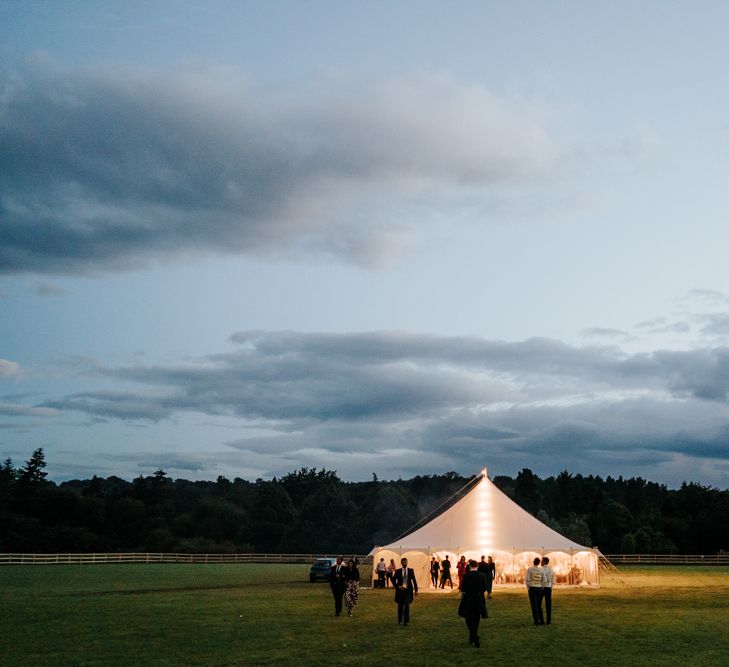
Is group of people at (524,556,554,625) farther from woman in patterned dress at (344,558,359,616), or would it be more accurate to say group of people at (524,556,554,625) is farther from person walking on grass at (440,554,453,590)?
person walking on grass at (440,554,453,590)

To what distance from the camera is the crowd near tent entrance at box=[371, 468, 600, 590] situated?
120ft

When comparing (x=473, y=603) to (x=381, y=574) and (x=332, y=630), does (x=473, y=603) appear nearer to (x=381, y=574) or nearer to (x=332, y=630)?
(x=332, y=630)

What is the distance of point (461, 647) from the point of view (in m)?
15.7

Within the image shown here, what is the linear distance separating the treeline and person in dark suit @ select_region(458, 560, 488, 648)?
62.7 meters

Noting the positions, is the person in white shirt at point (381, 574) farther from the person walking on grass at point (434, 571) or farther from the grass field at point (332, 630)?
the grass field at point (332, 630)

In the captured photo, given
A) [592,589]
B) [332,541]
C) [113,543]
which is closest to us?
[592,589]

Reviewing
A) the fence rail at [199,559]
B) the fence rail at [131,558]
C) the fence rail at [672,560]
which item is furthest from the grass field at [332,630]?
the fence rail at [672,560]

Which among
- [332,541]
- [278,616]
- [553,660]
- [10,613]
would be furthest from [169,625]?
[332,541]

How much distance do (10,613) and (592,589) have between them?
23462 mm

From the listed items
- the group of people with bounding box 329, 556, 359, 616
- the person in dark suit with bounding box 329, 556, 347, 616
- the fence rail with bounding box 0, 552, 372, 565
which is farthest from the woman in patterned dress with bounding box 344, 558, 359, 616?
the fence rail with bounding box 0, 552, 372, 565

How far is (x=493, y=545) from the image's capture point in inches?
1443

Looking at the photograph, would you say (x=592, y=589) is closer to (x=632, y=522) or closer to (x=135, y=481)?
(x=632, y=522)

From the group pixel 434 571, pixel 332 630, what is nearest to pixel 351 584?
pixel 332 630

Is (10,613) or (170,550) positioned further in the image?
(170,550)
